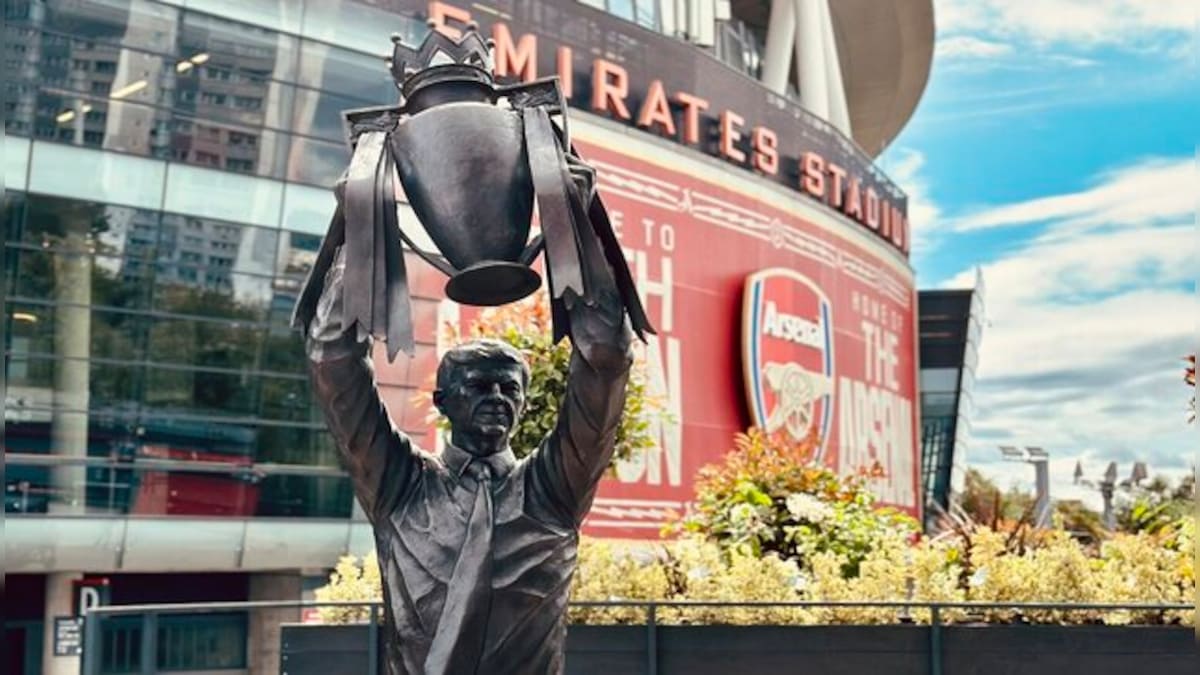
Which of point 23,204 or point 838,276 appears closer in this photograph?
point 23,204

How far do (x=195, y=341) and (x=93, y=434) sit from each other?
1932 mm

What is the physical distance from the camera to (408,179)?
4.38 m

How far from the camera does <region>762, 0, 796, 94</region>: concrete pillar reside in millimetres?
40812

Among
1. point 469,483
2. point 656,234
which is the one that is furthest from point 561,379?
point 656,234

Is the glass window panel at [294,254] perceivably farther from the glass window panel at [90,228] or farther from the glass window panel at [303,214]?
the glass window panel at [90,228]

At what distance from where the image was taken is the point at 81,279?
20.6 m

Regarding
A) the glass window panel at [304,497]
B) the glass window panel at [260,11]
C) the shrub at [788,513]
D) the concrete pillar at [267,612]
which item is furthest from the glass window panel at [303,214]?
the shrub at [788,513]

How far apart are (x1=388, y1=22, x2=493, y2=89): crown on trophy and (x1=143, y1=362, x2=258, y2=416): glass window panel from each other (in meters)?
17.3

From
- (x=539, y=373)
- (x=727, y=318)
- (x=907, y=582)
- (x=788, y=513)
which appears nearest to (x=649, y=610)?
(x=907, y=582)

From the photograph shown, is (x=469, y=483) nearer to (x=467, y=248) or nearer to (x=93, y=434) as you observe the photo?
(x=467, y=248)

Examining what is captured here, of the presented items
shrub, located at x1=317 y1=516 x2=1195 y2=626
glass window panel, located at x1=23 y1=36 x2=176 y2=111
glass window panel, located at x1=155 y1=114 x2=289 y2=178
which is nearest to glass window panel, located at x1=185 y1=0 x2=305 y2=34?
glass window panel, located at x1=23 y1=36 x2=176 y2=111

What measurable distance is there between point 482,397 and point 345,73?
748 inches

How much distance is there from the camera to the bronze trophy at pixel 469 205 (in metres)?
4.18

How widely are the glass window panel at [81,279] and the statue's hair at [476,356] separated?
16.7 m
